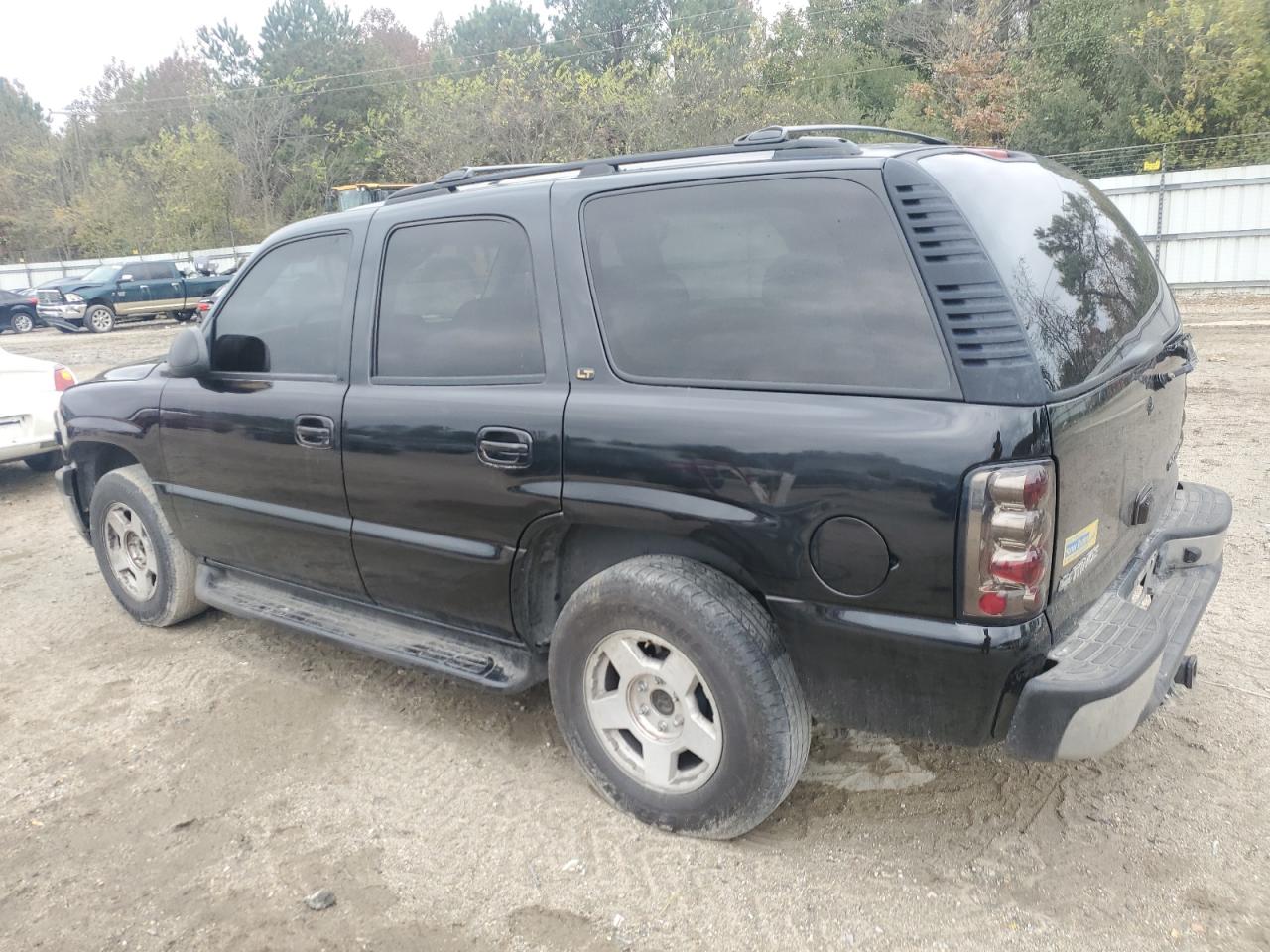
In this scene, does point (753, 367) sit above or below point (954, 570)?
above

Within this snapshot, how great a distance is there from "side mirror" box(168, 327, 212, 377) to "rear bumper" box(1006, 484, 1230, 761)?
3189 millimetres

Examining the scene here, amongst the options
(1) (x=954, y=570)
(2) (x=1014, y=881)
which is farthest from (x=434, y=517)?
(2) (x=1014, y=881)

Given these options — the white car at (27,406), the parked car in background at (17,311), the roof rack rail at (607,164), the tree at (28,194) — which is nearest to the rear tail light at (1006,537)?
the roof rack rail at (607,164)

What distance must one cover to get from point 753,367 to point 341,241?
184 centimetres

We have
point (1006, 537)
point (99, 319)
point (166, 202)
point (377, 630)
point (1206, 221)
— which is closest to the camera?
point (1006, 537)

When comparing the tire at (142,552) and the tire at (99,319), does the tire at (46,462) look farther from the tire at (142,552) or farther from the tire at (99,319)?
the tire at (99,319)

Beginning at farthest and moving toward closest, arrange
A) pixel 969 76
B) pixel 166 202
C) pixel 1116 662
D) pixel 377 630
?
1. pixel 166 202
2. pixel 969 76
3. pixel 377 630
4. pixel 1116 662

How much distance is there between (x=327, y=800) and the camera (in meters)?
3.22

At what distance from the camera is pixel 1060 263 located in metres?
2.63

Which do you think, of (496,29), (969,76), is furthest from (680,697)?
(496,29)

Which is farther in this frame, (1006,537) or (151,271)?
(151,271)

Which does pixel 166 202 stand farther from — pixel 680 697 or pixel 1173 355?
pixel 1173 355

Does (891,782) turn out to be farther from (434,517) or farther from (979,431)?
(434,517)

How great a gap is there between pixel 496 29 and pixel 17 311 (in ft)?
127
